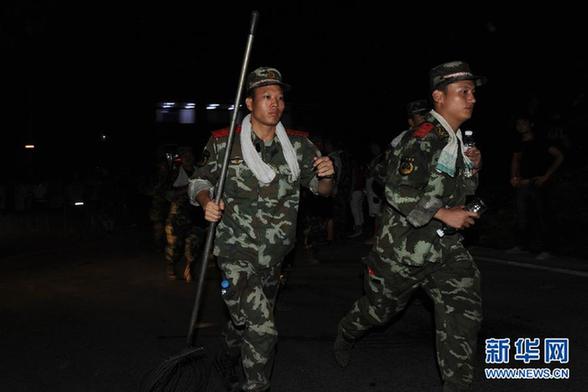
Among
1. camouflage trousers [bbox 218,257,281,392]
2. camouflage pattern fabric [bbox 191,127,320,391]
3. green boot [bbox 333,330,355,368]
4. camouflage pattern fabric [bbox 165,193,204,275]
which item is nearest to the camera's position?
camouflage trousers [bbox 218,257,281,392]

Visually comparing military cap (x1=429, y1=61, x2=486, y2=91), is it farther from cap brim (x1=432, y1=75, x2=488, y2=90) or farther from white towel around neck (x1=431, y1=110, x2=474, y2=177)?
white towel around neck (x1=431, y1=110, x2=474, y2=177)

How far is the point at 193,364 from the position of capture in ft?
15.1

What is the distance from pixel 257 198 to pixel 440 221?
3.62 ft

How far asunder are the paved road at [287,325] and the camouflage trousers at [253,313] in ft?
2.03

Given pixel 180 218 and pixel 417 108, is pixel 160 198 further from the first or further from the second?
pixel 417 108

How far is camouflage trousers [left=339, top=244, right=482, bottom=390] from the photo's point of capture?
173 inches

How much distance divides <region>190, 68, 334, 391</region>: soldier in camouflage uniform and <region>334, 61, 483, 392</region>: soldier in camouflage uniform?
21.7 inches

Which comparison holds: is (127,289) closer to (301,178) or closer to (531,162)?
(301,178)

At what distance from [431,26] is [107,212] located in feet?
28.3

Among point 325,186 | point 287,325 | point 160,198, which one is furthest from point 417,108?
point 160,198

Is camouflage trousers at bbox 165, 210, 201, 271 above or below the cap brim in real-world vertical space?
below

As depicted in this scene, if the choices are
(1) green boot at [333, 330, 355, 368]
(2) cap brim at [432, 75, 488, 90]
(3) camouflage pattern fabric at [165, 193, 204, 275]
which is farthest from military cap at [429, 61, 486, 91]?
(3) camouflage pattern fabric at [165, 193, 204, 275]

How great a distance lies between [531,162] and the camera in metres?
10.1

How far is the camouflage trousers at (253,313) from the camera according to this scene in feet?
14.8
